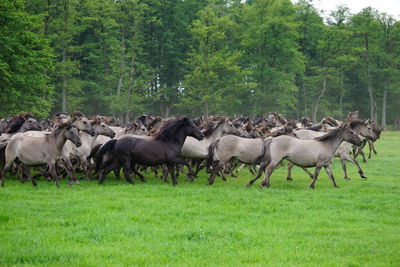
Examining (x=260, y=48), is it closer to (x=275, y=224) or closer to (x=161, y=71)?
(x=161, y=71)

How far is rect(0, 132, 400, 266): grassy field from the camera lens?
720 cm

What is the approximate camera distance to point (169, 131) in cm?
1489

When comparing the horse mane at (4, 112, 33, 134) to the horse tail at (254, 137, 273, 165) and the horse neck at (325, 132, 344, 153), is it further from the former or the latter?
the horse neck at (325, 132, 344, 153)

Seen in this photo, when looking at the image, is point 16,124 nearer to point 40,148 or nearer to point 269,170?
point 40,148

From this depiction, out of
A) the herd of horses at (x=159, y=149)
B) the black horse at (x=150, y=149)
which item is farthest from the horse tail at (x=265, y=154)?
the black horse at (x=150, y=149)

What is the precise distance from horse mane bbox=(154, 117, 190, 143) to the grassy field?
1581 mm

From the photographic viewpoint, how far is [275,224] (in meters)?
9.37

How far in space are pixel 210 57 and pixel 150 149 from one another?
38.6m

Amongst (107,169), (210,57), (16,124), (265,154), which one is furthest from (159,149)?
(210,57)

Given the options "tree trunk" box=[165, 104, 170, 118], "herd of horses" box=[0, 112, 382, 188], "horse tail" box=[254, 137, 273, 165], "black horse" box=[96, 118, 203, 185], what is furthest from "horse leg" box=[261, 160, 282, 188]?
"tree trunk" box=[165, 104, 170, 118]

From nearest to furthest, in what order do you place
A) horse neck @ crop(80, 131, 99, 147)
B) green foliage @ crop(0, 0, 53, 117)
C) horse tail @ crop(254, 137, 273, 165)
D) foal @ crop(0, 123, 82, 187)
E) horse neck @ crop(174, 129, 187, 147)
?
foal @ crop(0, 123, 82, 187)
horse tail @ crop(254, 137, 273, 165)
horse neck @ crop(174, 129, 187, 147)
horse neck @ crop(80, 131, 99, 147)
green foliage @ crop(0, 0, 53, 117)

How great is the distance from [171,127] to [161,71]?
46.3 meters

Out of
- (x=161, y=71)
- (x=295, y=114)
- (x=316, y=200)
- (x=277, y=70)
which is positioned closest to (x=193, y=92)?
(x=161, y=71)

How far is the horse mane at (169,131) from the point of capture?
14.9 m
